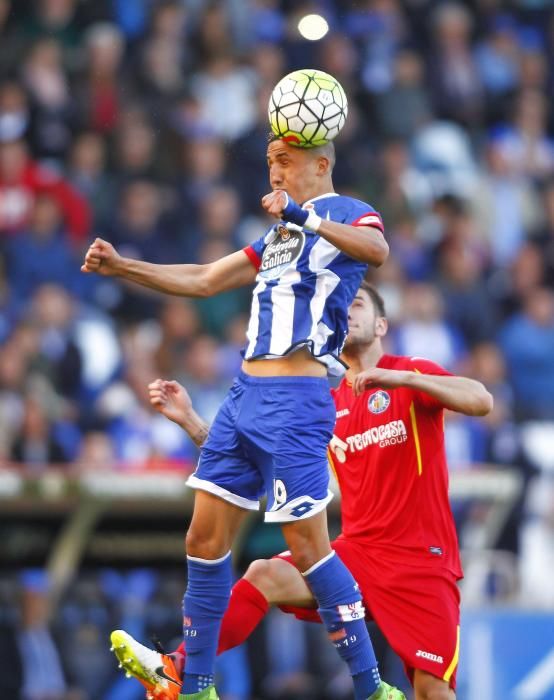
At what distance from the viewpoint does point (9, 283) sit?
42.2ft

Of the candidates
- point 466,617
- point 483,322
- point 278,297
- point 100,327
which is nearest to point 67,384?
point 100,327

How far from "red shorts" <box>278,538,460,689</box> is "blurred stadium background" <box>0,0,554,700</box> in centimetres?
350

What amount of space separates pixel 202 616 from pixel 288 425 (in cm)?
96

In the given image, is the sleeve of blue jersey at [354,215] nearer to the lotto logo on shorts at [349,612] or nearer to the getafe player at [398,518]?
the getafe player at [398,518]

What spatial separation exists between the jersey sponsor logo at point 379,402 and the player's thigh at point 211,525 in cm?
122

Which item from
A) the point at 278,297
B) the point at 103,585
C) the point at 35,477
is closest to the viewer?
the point at 278,297

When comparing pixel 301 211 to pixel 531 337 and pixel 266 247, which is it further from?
pixel 531 337

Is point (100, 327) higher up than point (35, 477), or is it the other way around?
point (100, 327)

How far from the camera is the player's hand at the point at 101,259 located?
6.72 metres

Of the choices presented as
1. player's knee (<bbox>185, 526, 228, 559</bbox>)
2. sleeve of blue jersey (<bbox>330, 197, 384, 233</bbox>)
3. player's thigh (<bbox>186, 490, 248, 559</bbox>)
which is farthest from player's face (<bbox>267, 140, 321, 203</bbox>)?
player's knee (<bbox>185, 526, 228, 559</bbox>)

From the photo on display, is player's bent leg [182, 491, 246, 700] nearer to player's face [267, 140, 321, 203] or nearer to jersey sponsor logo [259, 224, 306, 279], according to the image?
jersey sponsor logo [259, 224, 306, 279]

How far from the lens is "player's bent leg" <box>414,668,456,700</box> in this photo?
7.58 metres

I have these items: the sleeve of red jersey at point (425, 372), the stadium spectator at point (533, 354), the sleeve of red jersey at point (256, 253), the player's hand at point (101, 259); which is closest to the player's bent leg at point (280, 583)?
the sleeve of red jersey at point (425, 372)

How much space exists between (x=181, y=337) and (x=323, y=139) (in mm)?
6287
